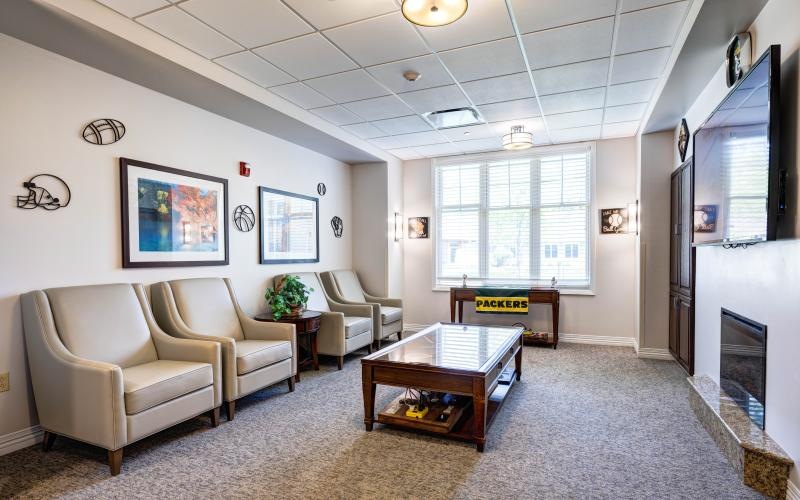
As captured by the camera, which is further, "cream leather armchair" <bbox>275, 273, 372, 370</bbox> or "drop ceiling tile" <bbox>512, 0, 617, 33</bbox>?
"cream leather armchair" <bbox>275, 273, 372, 370</bbox>

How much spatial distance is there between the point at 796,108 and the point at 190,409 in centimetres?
383

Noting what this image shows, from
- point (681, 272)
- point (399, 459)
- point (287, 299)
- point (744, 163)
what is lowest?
point (399, 459)

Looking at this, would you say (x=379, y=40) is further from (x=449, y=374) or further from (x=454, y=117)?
(x=449, y=374)

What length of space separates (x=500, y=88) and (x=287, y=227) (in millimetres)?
2803

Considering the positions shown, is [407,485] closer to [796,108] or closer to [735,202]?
[735,202]

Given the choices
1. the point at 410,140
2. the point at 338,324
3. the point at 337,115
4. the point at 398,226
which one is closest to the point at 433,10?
the point at 337,115

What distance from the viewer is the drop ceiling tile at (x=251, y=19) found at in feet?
8.43

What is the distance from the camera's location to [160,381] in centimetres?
263

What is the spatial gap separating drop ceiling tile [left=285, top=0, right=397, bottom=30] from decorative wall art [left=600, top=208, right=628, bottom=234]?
164 inches

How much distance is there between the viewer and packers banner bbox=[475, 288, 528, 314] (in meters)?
5.59

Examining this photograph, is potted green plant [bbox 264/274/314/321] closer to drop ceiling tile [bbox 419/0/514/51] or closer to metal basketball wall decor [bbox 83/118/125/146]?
metal basketball wall decor [bbox 83/118/125/146]

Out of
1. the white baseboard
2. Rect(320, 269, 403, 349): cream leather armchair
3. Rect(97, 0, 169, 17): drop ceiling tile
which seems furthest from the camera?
Rect(320, 269, 403, 349): cream leather armchair

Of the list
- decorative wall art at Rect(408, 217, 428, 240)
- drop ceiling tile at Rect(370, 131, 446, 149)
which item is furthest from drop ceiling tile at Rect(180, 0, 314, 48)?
decorative wall art at Rect(408, 217, 428, 240)

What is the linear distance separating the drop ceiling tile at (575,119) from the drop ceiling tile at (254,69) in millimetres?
2853
